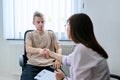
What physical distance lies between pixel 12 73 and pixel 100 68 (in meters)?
2.29

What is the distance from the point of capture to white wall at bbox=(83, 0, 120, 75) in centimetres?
235

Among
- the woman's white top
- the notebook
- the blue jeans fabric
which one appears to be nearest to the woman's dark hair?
the woman's white top

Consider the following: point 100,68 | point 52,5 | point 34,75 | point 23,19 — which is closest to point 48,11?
point 52,5

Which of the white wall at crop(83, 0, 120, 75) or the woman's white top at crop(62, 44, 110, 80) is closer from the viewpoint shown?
the woman's white top at crop(62, 44, 110, 80)

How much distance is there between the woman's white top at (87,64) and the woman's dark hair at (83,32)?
→ 35mm

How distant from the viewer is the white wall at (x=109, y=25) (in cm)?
235

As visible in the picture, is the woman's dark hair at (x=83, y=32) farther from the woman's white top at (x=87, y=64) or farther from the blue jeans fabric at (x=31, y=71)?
the blue jeans fabric at (x=31, y=71)

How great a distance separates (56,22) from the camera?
312 centimetres

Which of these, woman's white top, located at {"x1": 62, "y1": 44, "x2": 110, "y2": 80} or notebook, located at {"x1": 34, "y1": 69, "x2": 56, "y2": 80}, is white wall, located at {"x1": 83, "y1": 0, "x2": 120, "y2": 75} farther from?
woman's white top, located at {"x1": 62, "y1": 44, "x2": 110, "y2": 80}

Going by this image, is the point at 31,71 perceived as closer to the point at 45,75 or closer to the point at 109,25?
the point at 45,75

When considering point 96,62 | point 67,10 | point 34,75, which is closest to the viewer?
point 96,62

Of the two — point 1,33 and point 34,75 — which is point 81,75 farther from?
point 1,33

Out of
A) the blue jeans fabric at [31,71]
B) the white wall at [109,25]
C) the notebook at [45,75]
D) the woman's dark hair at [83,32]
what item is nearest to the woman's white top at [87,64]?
the woman's dark hair at [83,32]

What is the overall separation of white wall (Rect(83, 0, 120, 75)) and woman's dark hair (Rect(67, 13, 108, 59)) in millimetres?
991
